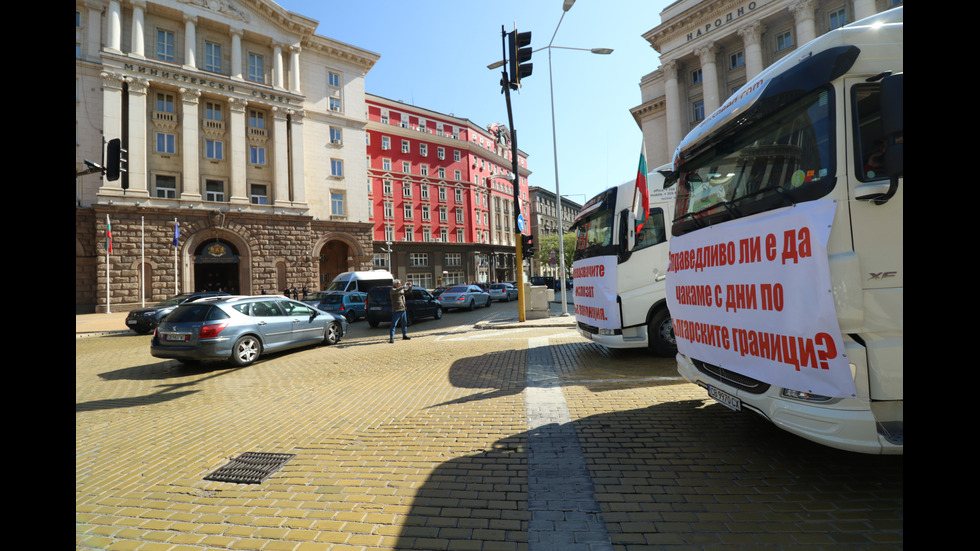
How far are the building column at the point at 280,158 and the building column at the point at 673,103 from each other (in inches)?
1270

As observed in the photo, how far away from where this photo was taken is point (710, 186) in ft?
13.3

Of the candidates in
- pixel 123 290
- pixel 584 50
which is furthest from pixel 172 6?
pixel 584 50

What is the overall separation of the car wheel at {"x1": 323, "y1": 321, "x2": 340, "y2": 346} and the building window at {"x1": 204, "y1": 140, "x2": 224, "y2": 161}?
2511 cm

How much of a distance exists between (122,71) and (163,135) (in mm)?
4006

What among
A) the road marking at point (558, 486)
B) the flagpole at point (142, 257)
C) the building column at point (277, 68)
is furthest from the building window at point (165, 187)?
the road marking at point (558, 486)

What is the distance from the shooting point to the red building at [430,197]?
4838cm

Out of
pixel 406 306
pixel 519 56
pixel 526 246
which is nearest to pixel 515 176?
Result: pixel 526 246

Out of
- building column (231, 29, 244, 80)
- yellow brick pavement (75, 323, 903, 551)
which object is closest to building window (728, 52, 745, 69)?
yellow brick pavement (75, 323, 903, 551)

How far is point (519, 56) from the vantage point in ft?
35.0

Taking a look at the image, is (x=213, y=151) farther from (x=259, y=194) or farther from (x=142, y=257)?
(x=142, y=257)

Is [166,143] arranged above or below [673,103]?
below

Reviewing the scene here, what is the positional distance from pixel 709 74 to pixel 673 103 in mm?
3676
